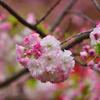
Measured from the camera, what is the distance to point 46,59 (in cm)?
49

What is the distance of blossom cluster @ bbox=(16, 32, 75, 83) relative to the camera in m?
0.49

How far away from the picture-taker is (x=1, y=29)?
4.59 feet

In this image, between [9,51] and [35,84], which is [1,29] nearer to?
[9,51]

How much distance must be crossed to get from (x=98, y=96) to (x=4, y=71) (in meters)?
1.13

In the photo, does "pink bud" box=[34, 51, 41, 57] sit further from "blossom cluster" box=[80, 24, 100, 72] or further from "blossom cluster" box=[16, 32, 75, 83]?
"blossom cluster" box=[80, 24, 100, 72]

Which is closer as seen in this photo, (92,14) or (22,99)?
(22,99)

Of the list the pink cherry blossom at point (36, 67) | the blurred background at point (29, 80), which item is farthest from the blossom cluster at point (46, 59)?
the blurred background at point (29, 80)

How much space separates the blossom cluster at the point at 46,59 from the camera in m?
0.49

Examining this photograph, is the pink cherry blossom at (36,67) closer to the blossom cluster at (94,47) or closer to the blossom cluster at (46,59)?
the blossom cluster at (46,59)

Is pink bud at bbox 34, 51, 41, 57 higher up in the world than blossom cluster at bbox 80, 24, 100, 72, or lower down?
higher up

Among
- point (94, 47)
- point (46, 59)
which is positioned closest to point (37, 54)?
point (46, 59)

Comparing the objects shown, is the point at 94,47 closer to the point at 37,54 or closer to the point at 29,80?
the point at 37,54

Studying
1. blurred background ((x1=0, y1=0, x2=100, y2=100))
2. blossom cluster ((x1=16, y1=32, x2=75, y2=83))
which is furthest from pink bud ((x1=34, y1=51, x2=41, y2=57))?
blurred background ((x1=0, y1=0, x2=100, y2=100))

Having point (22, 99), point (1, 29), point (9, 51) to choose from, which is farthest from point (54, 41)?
point (22, 99)
